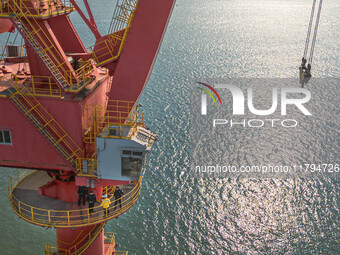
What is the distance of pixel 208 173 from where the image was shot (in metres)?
32.4

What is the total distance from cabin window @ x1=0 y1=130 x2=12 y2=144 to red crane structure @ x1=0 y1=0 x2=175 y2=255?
4cm

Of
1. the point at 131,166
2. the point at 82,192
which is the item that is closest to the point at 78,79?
the point at 131,166

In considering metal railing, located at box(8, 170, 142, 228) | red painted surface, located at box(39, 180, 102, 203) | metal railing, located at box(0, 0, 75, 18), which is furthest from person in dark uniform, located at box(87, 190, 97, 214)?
metal railing, located at box(0, 0, 75, 18)

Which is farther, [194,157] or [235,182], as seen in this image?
[194,157]

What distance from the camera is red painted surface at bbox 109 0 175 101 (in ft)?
45.0

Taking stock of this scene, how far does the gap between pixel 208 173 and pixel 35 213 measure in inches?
754

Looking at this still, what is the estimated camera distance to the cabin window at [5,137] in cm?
1430

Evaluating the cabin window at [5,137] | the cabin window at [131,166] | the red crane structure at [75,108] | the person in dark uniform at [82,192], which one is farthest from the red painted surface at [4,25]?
the cabin window at [131,166]

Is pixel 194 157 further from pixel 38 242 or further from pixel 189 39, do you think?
pixel 189 39

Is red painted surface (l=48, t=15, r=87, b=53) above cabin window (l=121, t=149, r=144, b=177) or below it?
above

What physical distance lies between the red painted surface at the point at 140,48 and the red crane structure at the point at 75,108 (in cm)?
3

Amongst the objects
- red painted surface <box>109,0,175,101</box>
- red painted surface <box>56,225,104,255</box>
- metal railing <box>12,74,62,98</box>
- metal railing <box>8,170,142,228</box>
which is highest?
red painted surface <box>109,0,175,101</box>

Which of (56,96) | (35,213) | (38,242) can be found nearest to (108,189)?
(35,213)

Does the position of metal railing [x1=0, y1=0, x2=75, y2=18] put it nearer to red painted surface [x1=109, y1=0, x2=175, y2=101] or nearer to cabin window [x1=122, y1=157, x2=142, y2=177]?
red painted surface [x1=109, y1=0, x2=175, y2=101]
